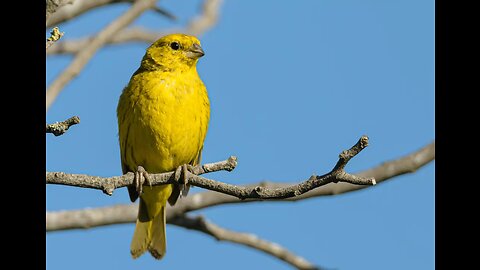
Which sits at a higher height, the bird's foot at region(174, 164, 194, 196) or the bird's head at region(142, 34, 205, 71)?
the bird's head at region(142, 34, 205, 71)

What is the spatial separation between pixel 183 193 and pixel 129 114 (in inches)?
43.2

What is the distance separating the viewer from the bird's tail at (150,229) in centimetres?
707

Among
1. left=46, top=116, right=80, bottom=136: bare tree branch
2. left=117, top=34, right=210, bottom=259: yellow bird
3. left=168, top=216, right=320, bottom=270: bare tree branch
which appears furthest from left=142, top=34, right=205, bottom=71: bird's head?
left=46, top=116, right=80, bottom=136: bare tree branch

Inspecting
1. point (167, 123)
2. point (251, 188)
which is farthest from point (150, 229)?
point (251, 188)

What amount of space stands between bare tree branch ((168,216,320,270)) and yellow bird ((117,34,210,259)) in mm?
577

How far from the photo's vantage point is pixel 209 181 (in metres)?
4.39

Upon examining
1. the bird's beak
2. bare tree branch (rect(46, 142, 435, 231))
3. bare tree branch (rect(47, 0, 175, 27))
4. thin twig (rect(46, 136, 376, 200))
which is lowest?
thin twig (rect(46, 136, 376, 200))

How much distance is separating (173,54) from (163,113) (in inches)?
34.4

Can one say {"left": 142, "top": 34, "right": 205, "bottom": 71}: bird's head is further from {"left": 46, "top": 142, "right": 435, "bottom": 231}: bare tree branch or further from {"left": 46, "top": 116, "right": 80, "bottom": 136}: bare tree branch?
{"left": 46, "top": 116, "right": 80, "bottom": 136}: bare tree branch

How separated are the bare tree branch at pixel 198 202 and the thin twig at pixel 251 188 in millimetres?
2203

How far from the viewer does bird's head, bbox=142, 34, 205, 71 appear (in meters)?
6.72

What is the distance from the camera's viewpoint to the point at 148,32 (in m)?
10.5
